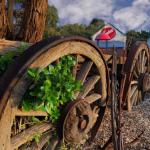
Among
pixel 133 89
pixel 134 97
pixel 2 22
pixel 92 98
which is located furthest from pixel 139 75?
pixel 92 98

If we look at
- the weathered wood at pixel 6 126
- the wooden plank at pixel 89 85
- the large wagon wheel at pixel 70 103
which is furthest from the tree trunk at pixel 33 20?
the weathered wood at pixel 6 126

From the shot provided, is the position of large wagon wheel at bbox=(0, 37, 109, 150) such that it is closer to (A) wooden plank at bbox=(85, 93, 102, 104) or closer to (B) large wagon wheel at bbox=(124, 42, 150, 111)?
(A) wooden plank at bbox=(85, 93, 102, 104)

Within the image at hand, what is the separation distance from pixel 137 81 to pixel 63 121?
11.5 feet

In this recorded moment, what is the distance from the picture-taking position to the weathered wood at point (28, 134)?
375 cm

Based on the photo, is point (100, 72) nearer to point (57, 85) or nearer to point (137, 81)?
point (57, 85)

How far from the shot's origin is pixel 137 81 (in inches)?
292

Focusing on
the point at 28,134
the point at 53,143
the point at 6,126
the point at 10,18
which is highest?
the point at 10,18

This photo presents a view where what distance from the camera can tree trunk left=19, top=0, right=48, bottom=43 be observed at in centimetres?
602

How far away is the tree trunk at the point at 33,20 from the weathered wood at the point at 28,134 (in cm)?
226

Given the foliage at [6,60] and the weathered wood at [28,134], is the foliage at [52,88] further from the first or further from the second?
the foliage at [6,60]

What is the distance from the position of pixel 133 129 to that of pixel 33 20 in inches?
80.3

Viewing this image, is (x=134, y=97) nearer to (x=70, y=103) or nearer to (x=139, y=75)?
(x=139, y=75)

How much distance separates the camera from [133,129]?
6.17m

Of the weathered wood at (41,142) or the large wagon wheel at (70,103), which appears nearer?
the large wagon wheel at (70,103)
